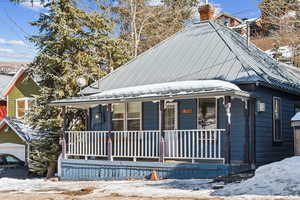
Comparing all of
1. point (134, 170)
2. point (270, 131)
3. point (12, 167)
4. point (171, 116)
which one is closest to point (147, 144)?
point (134, 170)

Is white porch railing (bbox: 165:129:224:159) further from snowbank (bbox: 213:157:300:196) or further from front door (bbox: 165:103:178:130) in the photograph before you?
snowbank (bbox: 213:157:300:196)

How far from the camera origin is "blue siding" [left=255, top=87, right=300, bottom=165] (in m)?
14.5

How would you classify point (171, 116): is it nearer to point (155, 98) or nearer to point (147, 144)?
point (147, 144)

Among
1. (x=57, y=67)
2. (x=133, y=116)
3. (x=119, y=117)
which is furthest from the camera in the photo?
(x=57, y=67)

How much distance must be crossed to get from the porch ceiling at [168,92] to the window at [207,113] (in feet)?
2.78

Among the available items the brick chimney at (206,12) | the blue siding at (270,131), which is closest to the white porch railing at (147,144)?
the blue siding at (270,131)

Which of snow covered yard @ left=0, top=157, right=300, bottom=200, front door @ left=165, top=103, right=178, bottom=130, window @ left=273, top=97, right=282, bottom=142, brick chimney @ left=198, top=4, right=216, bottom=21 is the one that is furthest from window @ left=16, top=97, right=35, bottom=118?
window @ left=273, top=97, right=282, bottom=142

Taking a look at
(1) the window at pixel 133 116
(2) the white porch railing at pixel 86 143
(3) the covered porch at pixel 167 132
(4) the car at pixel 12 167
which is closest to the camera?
(3) the covered porch at pixel 167 132

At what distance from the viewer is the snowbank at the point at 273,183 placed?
9641mm

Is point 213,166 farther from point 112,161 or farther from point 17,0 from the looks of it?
point 17,0

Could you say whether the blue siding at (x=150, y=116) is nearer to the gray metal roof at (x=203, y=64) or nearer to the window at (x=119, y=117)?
the gray metal roof at (x=203, y=64)

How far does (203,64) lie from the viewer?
15836 mm

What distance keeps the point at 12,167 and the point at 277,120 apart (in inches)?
525

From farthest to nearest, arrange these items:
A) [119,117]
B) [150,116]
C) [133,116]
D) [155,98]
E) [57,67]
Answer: [57,67], [119,117], [133,116], [150,116], [155,98]
